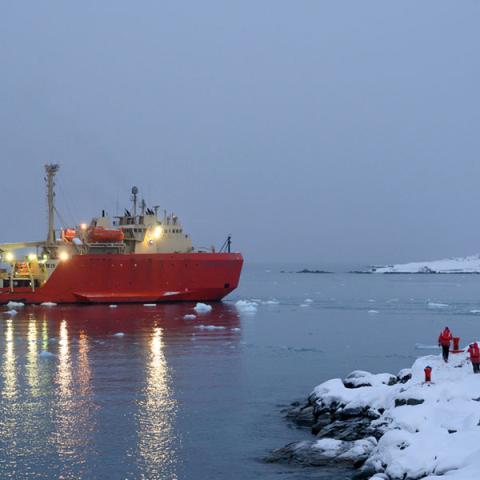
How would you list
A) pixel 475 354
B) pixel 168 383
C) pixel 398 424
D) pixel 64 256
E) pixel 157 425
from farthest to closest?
pixel 64 256, pixel 168 383, pixel 157 425, pixel 475 354, pixel 398 424

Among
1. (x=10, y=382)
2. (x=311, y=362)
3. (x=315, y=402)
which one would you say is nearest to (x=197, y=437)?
(x=315, y=402)

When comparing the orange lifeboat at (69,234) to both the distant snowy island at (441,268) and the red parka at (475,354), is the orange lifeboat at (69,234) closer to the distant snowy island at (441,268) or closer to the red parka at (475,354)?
the red parka at (475,354)

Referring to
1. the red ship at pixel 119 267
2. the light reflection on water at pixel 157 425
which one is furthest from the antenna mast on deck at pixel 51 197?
the light reflection on water at pixel 157 425

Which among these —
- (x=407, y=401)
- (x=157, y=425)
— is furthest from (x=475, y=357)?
(x=157, y=425)

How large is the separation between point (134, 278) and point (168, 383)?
2699 cm

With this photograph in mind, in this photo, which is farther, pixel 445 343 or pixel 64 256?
pixel 64 256

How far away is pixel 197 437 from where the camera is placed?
52.4 ft

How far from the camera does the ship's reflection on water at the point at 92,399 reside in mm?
14219

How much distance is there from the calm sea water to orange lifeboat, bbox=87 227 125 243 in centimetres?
648

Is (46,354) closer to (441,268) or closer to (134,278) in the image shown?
(134,278)

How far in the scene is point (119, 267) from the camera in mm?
47656

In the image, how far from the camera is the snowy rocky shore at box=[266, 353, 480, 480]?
11703 millimetres

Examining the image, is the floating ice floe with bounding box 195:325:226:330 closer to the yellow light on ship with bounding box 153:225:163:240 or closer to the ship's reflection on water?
the ship's reflection on water

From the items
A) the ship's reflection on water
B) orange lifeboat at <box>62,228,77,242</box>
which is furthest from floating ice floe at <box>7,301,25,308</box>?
the ship's reflection on water
